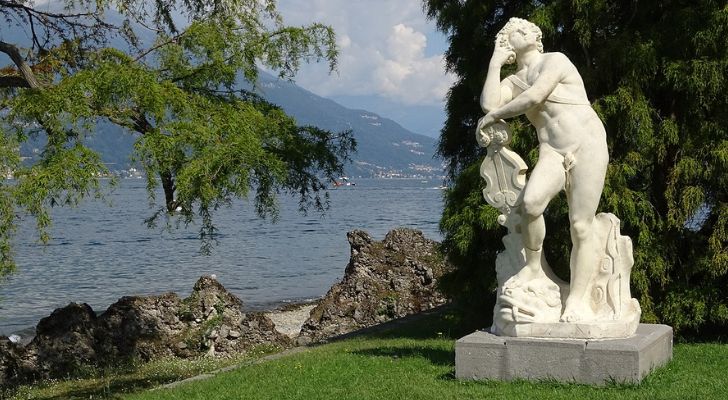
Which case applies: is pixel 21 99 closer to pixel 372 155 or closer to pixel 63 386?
pixel 63 386

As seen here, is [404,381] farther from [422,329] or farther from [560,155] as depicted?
[422,329]

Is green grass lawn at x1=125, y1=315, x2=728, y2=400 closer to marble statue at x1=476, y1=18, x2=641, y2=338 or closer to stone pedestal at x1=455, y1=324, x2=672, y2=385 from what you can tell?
stone pedestal at x1=455, y1=324, x2=672, y2=385

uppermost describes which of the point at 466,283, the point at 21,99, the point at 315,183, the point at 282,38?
the point at 282,38

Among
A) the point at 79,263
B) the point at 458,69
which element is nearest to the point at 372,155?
the point at 79,263

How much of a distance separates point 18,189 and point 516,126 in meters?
6.46

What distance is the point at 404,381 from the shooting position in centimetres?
829

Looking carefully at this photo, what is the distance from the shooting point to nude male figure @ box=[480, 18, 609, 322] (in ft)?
26.8

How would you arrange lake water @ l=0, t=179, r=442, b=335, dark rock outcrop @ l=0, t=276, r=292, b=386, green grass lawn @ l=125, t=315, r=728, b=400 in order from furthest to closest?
lake water @ l=0, t=179, r=442, b=335 < dark rock outcrop @ l=0, t=276, r=292, b=386 < green grass lawn @ l=125, t=315, r=728, b=400

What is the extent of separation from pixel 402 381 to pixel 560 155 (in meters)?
2.36

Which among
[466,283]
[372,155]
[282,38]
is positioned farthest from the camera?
[372,155]

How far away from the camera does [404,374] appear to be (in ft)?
28.5

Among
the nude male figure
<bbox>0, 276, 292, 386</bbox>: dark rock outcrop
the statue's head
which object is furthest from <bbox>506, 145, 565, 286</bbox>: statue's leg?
<bbox>0, 276, 292, 386</bbox>: dark rock outcrop

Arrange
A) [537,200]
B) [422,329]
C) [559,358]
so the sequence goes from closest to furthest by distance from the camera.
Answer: [559,358]
[537,200]
[422,329]

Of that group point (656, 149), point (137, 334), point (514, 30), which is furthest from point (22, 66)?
point (656, 149)
